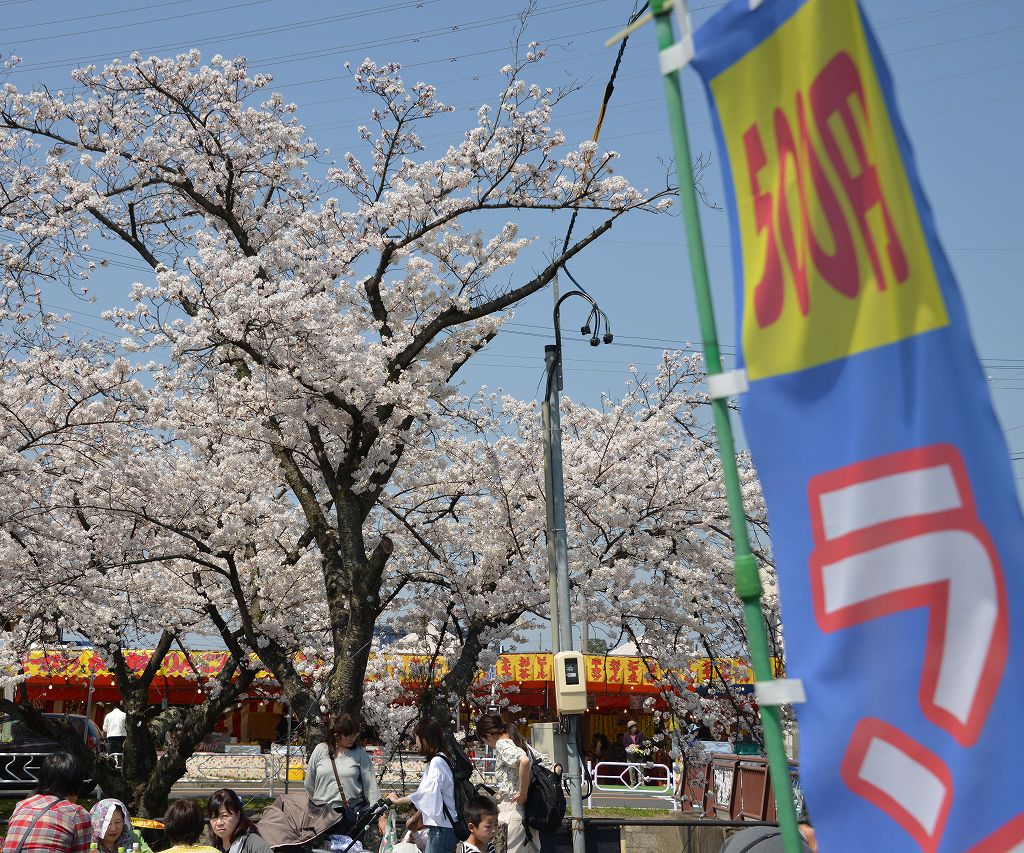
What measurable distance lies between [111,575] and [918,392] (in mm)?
16052

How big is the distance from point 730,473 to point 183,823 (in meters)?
4.27

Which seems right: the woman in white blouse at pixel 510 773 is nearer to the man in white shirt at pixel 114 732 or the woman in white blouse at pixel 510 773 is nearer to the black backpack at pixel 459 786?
the black backpack at pixel 459 786

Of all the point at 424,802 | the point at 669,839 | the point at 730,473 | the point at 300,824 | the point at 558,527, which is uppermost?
the point at 558,527

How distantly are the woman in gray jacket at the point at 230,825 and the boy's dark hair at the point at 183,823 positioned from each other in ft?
1.26

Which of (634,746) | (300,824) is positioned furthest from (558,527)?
(634,746)

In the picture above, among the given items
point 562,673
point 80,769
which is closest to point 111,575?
point 562,673

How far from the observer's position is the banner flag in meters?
2.32

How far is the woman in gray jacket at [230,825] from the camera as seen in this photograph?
241 inches

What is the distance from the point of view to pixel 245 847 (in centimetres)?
611

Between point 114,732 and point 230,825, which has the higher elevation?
point 114,732

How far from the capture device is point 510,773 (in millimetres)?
8406

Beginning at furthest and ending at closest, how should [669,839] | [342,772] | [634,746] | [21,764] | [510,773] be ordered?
[634,746]
[21,764]
[669,839]
[510,773]
[342,772]

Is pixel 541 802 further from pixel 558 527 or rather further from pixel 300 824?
pixel 558 527

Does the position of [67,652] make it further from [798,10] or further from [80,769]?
[798,10]
